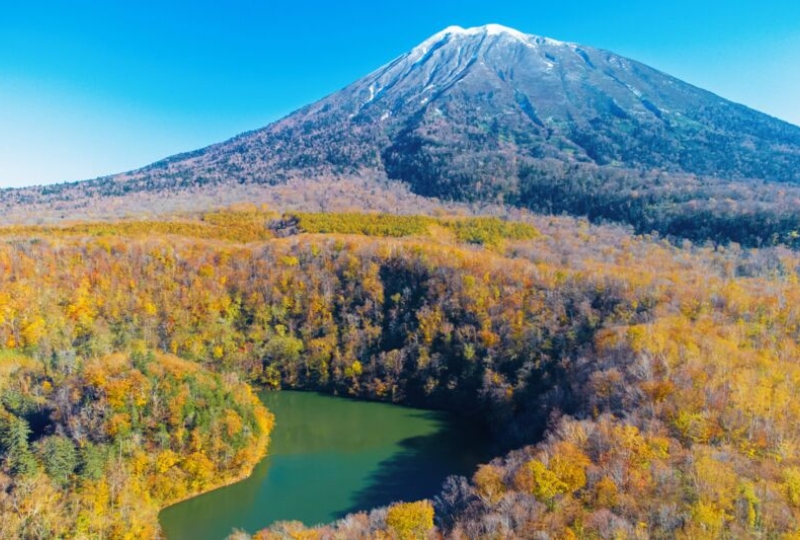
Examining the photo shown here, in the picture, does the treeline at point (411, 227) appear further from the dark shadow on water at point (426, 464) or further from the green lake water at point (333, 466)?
the dark shadow on water at point (426, 464)

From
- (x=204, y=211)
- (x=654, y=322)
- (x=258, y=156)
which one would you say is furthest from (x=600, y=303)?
(x=258, y=156)

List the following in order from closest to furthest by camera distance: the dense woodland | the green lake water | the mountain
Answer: the dense woodland → the green lake water → the mountain

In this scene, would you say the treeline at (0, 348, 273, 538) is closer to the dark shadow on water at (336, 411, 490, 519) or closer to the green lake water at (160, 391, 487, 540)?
the green lake water at (160, 391, 487, 540)

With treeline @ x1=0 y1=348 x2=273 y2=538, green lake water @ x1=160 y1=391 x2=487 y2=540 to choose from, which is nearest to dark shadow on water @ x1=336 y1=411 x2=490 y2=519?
green lake water @ x1=160 y1=391 x2=487 y2=540

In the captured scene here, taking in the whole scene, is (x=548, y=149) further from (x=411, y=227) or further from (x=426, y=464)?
(x=426, y=464)

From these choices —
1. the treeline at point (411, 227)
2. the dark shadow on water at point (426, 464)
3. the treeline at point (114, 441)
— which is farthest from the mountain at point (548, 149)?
the treeline at point (114, 441)

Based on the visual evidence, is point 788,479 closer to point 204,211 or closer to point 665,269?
point 665,269
